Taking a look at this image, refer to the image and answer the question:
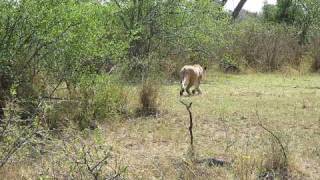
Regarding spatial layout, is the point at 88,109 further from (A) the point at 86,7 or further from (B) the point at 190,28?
(B) the point at 190,28

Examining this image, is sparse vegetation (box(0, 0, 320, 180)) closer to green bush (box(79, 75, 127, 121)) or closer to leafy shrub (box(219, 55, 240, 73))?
green bush (box(79, 75, 127, 121))

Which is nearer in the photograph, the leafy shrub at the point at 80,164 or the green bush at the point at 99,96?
the leafy shrub at the point at 80,164

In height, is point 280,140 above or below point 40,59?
below

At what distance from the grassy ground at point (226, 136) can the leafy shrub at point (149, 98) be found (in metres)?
0.17

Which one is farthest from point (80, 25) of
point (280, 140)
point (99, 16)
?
point (280, 140)

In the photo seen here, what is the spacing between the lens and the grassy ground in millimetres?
7008

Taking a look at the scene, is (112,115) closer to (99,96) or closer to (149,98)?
(99,96)

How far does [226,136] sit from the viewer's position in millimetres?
8555

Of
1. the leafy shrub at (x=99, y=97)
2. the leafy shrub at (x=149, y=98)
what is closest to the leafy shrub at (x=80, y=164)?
the leafy shrub at (x=99, y=97)

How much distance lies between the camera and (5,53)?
27.6ft

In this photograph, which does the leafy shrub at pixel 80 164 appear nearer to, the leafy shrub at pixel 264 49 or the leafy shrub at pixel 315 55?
the leafy shrub at pixel 264 49

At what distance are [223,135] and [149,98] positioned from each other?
2.15 meters

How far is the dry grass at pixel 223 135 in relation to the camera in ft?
23.0

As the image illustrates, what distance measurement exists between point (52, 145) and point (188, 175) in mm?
1920
